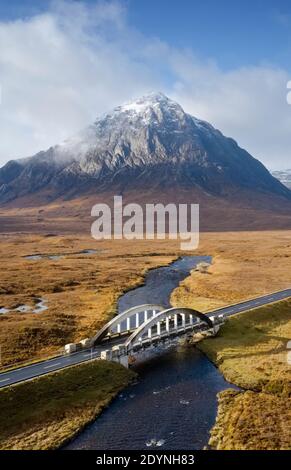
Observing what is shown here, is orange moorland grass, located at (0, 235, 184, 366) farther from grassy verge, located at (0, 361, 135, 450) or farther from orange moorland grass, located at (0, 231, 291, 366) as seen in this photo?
grassy verge, located at (0, 361, 135, 450)

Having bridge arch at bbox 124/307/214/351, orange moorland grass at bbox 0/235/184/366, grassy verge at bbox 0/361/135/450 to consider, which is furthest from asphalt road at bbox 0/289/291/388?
orange moorland grass at bbox 0/235/184/366

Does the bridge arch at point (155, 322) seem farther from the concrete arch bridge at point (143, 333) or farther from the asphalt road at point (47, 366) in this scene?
the asphalt road at point (47, 366)

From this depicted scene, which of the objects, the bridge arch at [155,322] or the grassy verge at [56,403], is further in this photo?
the bridge arch at [155,322]

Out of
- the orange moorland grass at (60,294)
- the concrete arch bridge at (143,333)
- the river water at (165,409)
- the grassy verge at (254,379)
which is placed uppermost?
the concrete arch bridge at (143,333)

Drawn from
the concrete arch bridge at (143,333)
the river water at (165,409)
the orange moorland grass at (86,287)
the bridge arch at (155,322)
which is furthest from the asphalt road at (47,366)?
the river water at (165,409)

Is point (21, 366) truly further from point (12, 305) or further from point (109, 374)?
point (12, 305)
